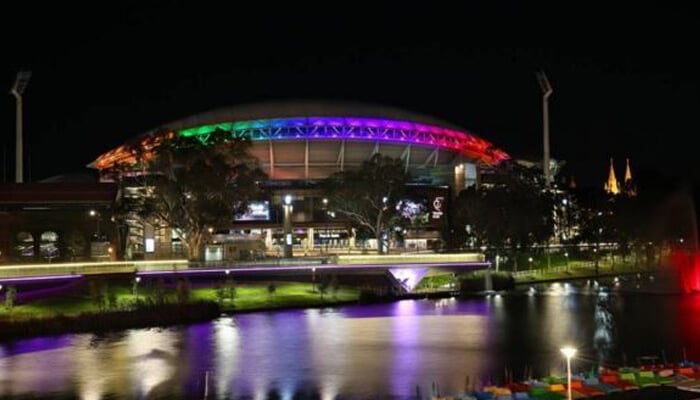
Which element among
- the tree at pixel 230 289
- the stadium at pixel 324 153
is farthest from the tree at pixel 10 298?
the stadium at pixel 324 153

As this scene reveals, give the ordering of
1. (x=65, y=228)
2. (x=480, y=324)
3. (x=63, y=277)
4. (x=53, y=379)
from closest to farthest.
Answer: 1. (x=53, y=379)
2. (x=480, y=324)
3. (x=63, y=277)
4. (x=65, y=228)

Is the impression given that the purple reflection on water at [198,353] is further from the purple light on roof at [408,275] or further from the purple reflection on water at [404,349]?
the purple light on roof at [408,275]

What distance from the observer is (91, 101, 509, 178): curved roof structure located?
140125 millimetres

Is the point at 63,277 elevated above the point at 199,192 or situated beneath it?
situated beneath

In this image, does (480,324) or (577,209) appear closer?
(480,324)

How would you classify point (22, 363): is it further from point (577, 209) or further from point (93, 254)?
point (577, 209)

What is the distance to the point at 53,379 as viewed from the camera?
4291cm

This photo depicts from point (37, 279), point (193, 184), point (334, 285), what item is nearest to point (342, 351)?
point (334, 285)

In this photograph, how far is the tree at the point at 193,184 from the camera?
80.2 metres

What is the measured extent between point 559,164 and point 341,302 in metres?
119

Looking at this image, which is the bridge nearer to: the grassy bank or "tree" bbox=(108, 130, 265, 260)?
the grassy bank

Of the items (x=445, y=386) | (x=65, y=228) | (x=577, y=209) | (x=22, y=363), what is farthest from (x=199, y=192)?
(x=577, y=209)

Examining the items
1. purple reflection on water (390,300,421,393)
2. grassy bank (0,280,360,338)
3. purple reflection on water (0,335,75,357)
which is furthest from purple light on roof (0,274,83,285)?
purple reflection on water (390,300,421,393)

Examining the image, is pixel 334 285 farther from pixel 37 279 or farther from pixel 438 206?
pixel 438 206
